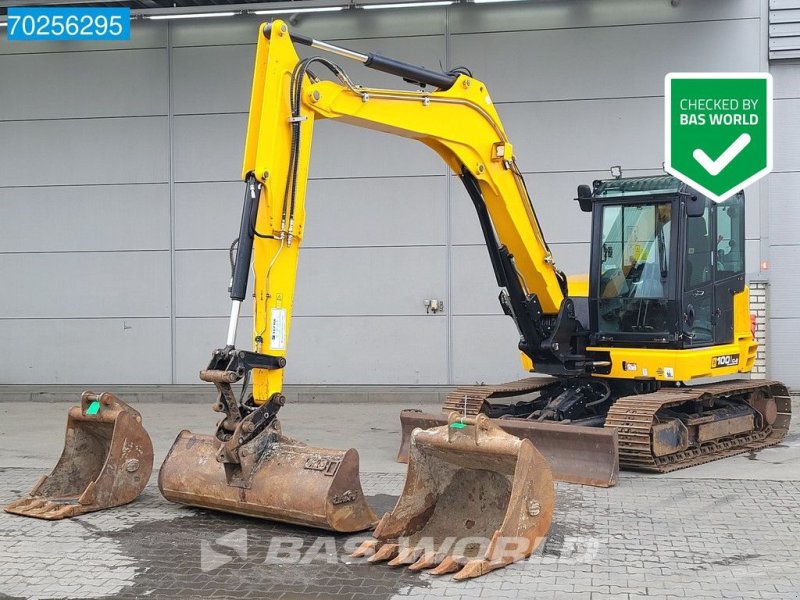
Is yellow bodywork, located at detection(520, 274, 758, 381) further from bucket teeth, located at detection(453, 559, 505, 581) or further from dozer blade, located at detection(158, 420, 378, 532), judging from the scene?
bucket teeth, located at detection(453, 559, 505, 581)

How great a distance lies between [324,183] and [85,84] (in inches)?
167

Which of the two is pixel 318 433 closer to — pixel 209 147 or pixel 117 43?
pixel 209 147

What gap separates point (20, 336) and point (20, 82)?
4.09m

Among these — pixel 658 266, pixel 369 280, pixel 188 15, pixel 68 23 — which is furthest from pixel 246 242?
pixel 188 15

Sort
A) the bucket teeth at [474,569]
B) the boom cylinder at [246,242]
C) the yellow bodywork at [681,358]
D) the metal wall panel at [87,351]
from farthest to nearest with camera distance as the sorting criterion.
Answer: the metal wall panel at [87,351] → the yellow bodywork at [681,358] → the boom cylinder at [246,242] → the bucket teeth at [474,569]

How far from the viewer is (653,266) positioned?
10000 millimetres

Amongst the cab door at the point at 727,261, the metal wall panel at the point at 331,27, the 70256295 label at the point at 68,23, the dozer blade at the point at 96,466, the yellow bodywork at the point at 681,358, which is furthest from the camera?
the metal wall panel at the point at 331,27

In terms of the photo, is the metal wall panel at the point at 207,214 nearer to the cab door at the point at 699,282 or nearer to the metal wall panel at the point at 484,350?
the metal wall panel at the point at 484,350

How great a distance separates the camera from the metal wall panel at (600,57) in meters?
14.7

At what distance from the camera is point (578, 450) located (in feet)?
28.9

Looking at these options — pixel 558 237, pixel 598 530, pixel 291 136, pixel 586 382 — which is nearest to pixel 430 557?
pixel 598 530

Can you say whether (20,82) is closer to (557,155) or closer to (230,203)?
(230,203)

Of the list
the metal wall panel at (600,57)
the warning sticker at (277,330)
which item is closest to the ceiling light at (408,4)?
the metal wall panel at (600,57)

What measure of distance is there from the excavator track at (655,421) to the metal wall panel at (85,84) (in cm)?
966
